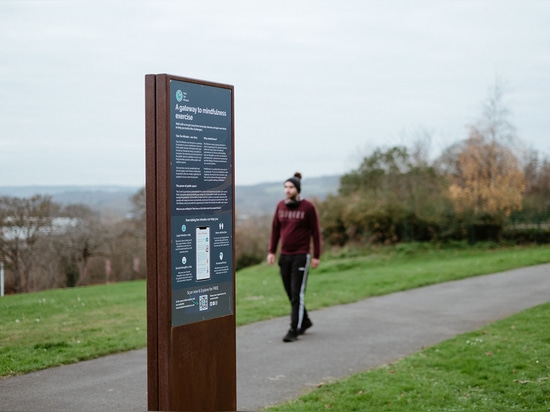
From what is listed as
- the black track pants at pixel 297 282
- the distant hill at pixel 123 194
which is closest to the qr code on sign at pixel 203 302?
the black track pants at pixel 297 282

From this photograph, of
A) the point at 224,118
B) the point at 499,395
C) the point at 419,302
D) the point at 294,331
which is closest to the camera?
the point at 224,118

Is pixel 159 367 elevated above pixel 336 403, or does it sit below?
above

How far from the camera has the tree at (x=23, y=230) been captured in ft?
37.1

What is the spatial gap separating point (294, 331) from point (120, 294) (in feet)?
21.9


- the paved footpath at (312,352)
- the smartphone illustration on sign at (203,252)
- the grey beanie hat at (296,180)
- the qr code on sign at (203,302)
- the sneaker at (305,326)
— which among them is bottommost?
the paved footpath at (312,352)

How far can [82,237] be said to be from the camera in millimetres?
17906

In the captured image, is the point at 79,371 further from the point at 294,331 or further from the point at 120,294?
the point at 120,294

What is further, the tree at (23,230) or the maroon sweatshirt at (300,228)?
the tree at (23,230)

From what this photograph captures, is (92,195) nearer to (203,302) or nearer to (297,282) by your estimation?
(297,282)

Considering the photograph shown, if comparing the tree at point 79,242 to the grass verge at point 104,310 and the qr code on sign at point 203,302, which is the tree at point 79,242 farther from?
the qr code on sign at point 203,302

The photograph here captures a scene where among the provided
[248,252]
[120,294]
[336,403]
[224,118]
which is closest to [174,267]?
[224,118]

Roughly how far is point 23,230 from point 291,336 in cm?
589

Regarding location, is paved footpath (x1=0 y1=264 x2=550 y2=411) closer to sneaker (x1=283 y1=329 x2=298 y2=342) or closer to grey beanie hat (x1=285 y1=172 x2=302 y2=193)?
sneaker (x1=283 y1=329 x2=298 y2=342)

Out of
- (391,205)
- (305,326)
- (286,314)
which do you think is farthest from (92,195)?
(305,326)
